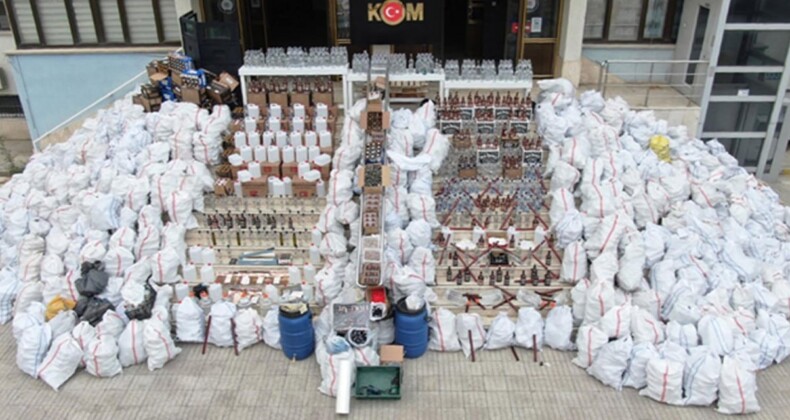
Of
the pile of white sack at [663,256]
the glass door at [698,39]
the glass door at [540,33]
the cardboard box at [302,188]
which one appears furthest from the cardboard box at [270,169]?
the glass door at [698,39]

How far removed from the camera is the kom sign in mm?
11859

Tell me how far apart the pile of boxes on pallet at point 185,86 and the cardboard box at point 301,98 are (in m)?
1.29

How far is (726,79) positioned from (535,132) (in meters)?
4.91

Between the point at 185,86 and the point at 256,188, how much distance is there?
299cm

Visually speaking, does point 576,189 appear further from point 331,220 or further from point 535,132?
point 331,220

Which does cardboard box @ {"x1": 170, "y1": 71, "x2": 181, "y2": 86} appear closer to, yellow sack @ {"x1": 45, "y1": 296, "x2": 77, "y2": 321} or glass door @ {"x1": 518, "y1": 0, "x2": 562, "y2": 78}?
yellow sack @ {"x1": 45, "y1": 296, "x2": 77, "y2": 321}

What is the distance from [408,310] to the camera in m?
7.68

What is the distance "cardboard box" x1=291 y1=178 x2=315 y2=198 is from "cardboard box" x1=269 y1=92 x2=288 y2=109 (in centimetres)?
208

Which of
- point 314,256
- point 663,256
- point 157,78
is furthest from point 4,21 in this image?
point 663,256

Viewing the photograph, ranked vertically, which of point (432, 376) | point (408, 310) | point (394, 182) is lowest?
point (432, 376)

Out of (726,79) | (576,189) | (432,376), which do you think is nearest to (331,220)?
(432,376)

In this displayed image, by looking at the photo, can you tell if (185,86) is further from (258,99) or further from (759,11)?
(759,11)

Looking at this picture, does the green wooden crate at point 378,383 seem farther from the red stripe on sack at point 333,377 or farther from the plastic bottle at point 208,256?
the plastic bottle at point 208,256

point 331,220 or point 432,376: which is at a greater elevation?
point 331,220
